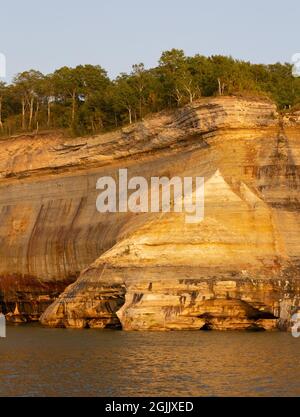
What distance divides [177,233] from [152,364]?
1464 centimetres

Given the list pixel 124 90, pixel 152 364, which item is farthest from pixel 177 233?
pixel 124 90

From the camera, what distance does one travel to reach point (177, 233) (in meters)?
43.0

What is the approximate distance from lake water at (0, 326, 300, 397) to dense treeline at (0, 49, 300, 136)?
16.5 metres

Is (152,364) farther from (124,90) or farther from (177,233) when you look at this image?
(124,90)

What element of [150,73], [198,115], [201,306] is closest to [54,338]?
[201,306]

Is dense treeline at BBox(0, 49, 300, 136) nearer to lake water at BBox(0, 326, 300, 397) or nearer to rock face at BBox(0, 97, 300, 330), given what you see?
rock face at BBox(0, 97, 300, 330)

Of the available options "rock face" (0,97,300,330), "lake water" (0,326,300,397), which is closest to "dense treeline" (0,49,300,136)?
"rock face" (0,97,300,330)

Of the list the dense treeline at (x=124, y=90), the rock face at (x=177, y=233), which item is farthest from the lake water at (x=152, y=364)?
the dense treeline at (x=124, y=90)

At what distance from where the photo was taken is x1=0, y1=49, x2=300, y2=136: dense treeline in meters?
57.9

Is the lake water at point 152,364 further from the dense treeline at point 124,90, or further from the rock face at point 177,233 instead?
the dense treeline at point 124,90

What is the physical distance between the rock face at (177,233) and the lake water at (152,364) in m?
1.92

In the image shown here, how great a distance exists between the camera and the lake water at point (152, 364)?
78.5 feet
